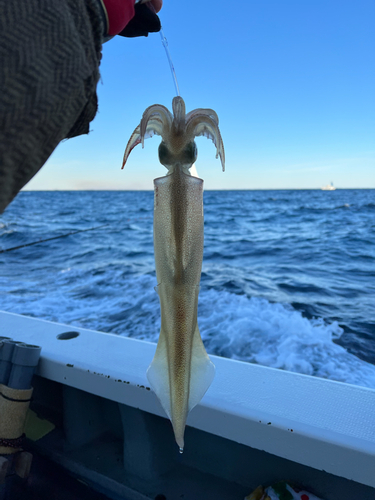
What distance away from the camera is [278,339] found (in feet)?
16.4

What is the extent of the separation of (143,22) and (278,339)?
4618 mm

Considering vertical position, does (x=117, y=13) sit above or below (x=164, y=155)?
above

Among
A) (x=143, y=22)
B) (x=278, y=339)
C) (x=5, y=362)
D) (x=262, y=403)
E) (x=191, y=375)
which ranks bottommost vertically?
(x=278, y=339)

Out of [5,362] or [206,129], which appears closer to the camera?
[206,129]

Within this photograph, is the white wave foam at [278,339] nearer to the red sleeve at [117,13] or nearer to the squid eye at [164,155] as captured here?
the squid eye at [164,155]

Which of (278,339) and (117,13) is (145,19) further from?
(278,339)

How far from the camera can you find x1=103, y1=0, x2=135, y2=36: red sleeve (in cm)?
66

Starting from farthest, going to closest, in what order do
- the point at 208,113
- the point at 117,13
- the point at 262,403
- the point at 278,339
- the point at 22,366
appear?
the point at 278,339, the point at 22,366, the point at 262,403, the point at 208,113, the point at 117,13

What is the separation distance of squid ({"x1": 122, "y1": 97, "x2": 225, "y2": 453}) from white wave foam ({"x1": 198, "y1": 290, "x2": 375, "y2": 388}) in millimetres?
3397

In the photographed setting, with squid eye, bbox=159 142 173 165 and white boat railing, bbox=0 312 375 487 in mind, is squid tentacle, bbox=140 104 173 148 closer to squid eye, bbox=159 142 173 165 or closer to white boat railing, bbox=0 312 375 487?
squid eye, bbox=159 142 173 165

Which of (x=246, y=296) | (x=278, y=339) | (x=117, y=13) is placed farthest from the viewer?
(x=246, y=296)

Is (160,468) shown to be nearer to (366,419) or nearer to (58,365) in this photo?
(58,365)

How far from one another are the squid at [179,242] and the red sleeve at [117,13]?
0.25 meters

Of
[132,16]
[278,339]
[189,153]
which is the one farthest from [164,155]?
[278,339]
